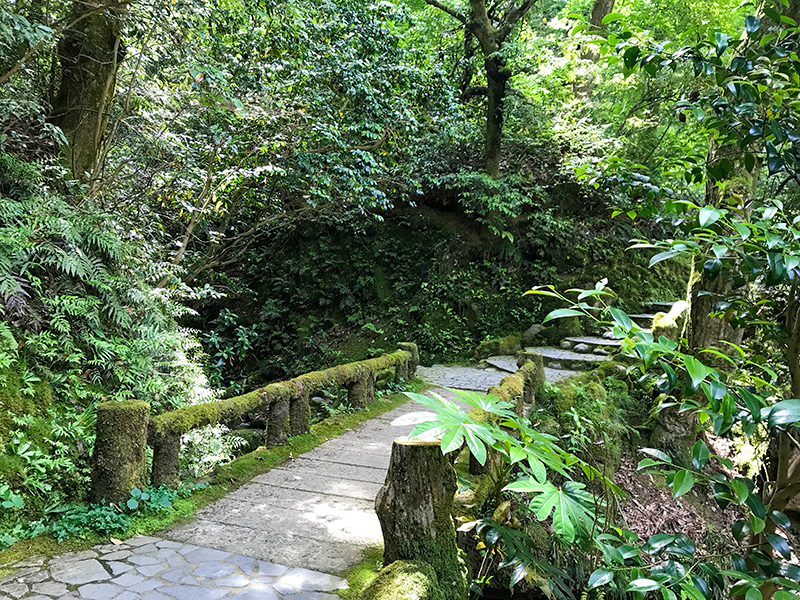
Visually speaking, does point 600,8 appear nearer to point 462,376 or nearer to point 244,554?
point 462,376

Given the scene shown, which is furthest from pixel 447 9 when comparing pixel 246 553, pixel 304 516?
pixel 246 553

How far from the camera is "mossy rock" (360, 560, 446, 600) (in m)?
2.30

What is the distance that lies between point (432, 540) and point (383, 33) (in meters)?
8.08

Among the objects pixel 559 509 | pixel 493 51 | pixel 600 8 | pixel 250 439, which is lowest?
pixel 250 439

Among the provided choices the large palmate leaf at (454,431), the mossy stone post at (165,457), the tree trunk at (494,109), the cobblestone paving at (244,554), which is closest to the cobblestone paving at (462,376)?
the cobblestone paving at (244,554)

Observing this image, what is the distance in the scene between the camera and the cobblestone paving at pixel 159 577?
8.30ft

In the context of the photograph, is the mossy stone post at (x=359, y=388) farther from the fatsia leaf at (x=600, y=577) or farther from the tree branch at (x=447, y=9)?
the tree branch at (x=447, y=9)

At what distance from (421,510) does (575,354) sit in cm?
789

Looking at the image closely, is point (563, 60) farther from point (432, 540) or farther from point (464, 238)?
point (432, 540)

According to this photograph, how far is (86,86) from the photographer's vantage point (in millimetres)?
5559

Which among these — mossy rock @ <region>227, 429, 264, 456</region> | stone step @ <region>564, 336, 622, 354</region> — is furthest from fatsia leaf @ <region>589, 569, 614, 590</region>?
stone step @ <region>564, 336, 622, 354</region>

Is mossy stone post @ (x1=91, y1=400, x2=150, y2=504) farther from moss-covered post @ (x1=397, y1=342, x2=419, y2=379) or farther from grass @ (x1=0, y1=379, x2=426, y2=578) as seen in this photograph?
moss-covered post @ (x1=397, y1=342, x2=419, y2=379)

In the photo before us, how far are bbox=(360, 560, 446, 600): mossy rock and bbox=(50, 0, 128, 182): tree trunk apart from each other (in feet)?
18.0

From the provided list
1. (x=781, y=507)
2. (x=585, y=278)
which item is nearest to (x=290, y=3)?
(x=781, y=507)
